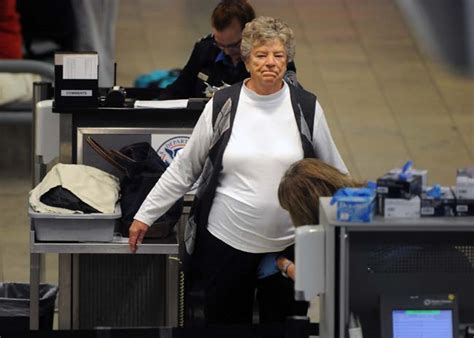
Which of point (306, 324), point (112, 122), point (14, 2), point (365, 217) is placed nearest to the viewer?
point (365, 217)

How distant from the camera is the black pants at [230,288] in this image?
5.37 meters

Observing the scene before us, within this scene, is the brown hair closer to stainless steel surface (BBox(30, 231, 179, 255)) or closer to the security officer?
stainless steel surface (BBox(30, 231, 179, 255))

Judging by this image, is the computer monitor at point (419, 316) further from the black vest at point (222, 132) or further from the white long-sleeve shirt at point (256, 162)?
the black vest at point (222, 132)

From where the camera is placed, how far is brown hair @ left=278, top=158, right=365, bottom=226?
4.84 meters

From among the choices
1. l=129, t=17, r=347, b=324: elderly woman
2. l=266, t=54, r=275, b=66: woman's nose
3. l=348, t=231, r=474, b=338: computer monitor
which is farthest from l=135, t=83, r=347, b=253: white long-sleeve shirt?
l=348, t=231, r=474, b=338: computer monitor

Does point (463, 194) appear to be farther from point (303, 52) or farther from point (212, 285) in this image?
point (303, 52)

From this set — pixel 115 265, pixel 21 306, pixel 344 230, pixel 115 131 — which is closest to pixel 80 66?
pixel 115 131

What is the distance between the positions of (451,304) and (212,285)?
1087mm

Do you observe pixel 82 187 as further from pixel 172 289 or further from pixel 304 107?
pixel 304 107

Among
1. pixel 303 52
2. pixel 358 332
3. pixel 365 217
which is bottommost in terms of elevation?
pixel 358 332

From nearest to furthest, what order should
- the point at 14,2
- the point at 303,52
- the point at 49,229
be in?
the point at 49,229
the point at 14,2
the point at 303,52

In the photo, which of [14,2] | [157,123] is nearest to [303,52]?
[14,2]

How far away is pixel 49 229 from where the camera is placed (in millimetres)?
5660

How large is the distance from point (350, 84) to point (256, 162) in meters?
7.03
